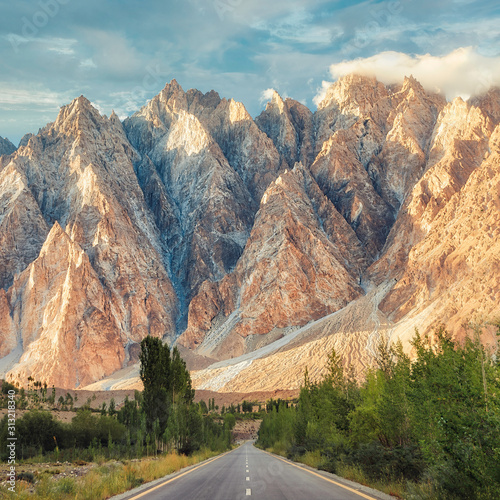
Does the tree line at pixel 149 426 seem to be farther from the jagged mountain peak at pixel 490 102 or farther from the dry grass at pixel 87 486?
the jagged mountain peak at pixel 490 102

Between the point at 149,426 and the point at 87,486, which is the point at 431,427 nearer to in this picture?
the point at 87,486

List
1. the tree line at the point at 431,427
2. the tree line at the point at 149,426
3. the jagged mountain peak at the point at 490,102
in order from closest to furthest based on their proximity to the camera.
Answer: the tree line at the point at 431,427
the tree line at the point at 149,426
the jagged mountain peak at the point at 490,102

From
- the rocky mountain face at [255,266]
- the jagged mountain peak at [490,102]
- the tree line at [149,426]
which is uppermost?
the jagged mountain peak at [490,102]

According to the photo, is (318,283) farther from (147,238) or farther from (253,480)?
(253,480)

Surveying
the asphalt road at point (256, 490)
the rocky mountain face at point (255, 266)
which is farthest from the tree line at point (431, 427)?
the rocky mountain face at point (255, 266)

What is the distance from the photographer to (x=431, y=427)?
14.1 m

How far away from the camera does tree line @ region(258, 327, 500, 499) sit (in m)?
10.3

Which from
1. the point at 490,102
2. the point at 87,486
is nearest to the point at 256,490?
the point at 87,486

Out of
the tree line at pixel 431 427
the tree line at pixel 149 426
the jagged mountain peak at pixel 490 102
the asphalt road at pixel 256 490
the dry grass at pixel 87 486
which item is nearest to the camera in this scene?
the tree line at pixel 431 427

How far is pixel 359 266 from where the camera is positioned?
17850 cm

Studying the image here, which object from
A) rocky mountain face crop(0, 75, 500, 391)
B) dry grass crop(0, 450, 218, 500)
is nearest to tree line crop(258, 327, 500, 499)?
dry grass crop(0, 450, 218, 500)

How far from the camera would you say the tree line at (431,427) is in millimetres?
10273

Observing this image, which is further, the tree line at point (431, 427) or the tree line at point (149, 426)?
the tree line at point (149, 426)

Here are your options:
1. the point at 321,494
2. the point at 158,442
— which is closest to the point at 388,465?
the point at 321,494
